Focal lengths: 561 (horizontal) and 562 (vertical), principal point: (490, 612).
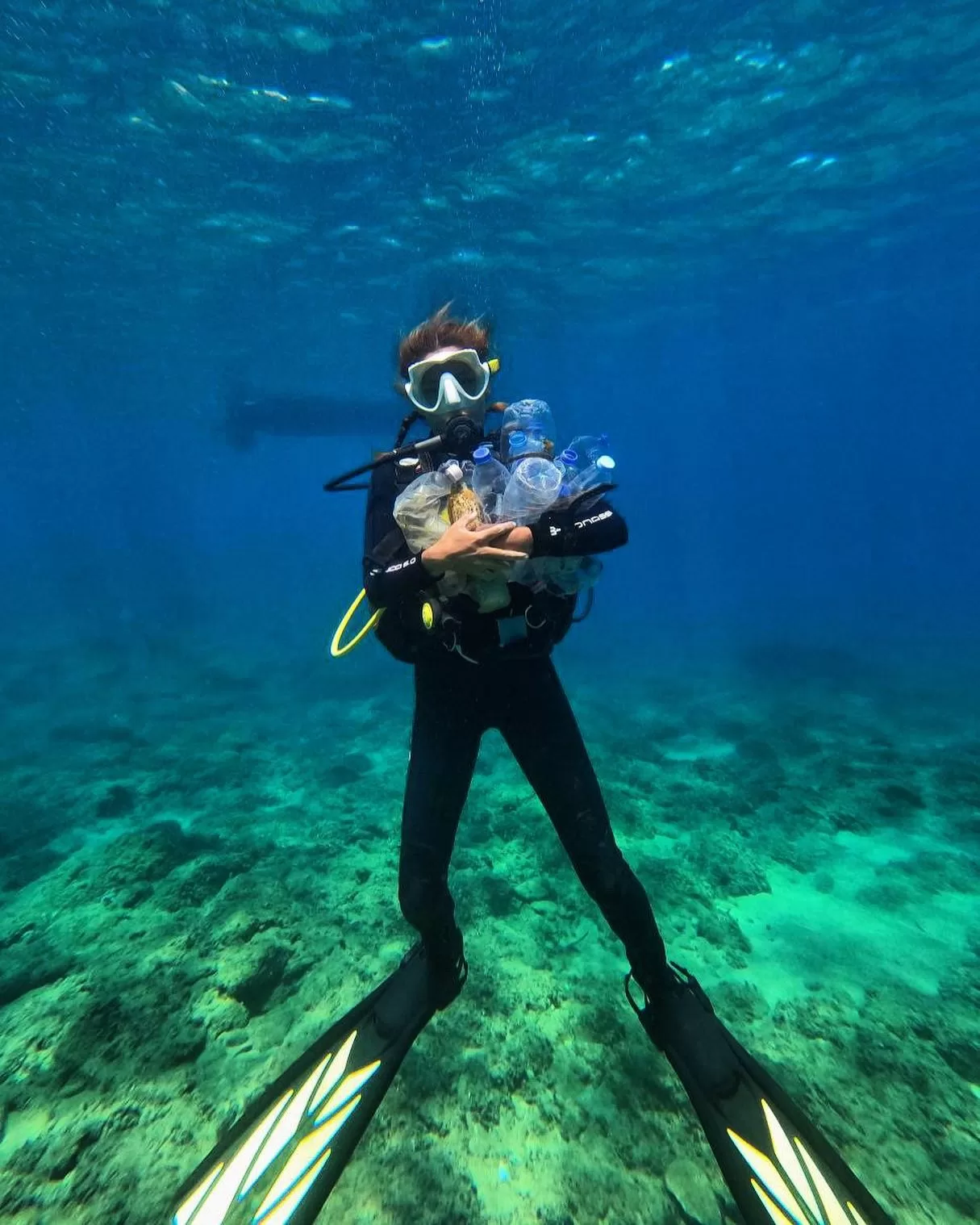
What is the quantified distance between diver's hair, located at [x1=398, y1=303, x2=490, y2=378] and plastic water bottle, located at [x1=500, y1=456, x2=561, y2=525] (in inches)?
50.1

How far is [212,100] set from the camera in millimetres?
11500

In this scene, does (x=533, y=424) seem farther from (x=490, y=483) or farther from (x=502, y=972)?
(x=502, y=972)


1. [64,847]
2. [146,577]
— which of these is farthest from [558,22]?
[146,577]

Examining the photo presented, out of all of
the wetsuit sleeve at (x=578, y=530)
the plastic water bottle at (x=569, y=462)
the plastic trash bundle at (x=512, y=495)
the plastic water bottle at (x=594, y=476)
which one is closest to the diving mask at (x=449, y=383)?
the plastic trash bundle at (x=512, y=495)

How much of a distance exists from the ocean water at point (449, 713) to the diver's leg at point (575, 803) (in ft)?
3.26

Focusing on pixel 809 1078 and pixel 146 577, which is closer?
pixel 809 1078

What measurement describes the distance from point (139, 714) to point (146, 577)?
125 feet

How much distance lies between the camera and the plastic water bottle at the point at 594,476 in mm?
2805

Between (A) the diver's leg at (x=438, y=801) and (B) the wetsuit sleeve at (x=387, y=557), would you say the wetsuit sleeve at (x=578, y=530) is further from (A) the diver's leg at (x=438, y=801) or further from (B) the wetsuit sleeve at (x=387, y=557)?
(A) the diver's leg at (x=438, y=801)

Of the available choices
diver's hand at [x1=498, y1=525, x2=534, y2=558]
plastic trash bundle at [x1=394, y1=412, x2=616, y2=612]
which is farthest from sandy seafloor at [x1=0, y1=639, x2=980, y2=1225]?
diver's hand at [x1=498, y1=525, x2=534, y2=558]

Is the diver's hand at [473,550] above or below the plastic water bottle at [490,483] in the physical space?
below

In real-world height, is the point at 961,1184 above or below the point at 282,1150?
below

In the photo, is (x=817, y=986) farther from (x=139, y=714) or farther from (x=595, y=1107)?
(x=139, y=714)

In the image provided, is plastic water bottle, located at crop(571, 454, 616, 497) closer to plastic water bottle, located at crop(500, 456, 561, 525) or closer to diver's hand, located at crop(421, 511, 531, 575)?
plastic water bottle, located at crop(500, 456, 561, 525)
